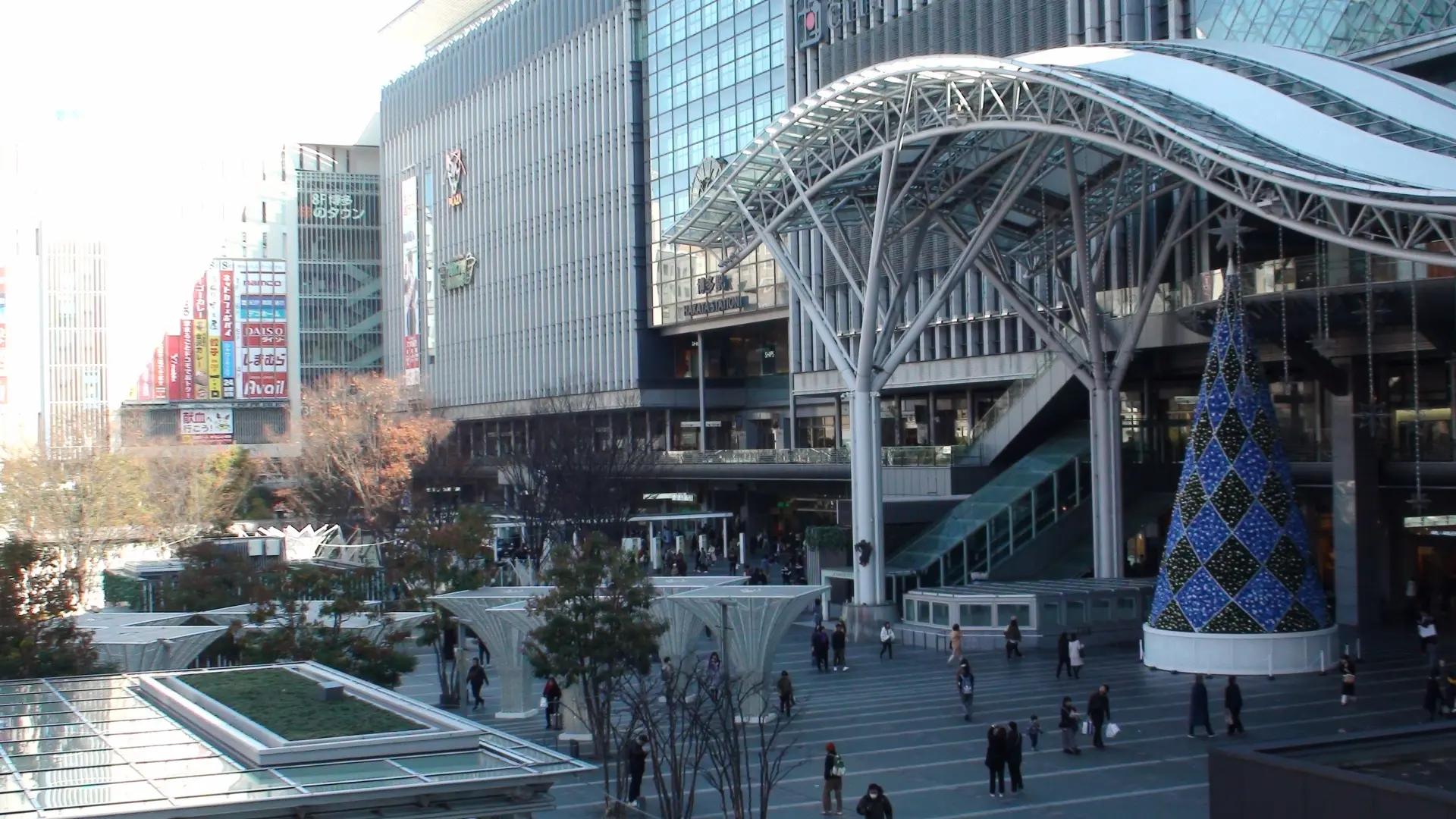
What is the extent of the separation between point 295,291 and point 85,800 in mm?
111768

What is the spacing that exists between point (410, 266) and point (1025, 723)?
81.8 meters

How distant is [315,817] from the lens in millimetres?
10898

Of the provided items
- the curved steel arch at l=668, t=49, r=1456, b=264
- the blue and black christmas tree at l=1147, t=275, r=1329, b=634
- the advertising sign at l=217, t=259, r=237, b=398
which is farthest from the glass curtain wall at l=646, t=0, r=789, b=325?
the advertising sign at l=217, t=259, r=237, b=398

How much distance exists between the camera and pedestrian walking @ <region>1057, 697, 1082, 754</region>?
68.1 feet

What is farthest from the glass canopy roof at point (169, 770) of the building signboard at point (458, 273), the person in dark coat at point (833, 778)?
the building signboard at point (458, 273)

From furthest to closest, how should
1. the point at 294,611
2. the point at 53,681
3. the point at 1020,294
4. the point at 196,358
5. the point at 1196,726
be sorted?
the point at 196,358
the point at 1020,294
the point at 294,611
the point at 1196,726
the point at 53,681

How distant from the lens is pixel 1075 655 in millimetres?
27500

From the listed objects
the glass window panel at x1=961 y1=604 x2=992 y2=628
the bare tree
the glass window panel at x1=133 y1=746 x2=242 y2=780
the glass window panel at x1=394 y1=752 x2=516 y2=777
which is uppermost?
the bare tree

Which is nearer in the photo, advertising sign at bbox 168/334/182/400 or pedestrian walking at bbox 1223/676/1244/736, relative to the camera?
pedestrian walking at bbox 1223/676/1244/736

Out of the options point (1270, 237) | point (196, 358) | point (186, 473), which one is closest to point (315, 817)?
point (1270, 237)

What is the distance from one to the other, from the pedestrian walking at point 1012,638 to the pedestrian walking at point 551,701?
10.2 m

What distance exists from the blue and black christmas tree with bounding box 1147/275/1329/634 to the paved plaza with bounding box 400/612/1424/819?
1232 mm

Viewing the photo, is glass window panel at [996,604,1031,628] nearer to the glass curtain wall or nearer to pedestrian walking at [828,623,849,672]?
pedestrian walking at [828,623,849,672]

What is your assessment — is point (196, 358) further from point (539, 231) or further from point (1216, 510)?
point (1216, 510)
